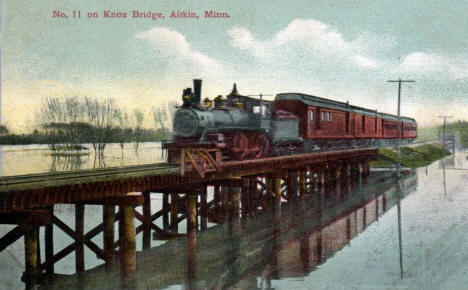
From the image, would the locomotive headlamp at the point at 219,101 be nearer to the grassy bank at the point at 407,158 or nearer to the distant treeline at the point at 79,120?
the distant treeline at the point at 79,120

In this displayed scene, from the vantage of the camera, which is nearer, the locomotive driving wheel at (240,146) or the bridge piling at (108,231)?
the bridge piling at (108,231)

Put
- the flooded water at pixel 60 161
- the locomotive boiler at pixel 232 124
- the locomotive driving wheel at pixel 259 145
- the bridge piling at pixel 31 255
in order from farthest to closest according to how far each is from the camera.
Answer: the flooded water at pixel 60 161
the locomotive driving wheel at pixel 259 145
the locomotive boiler at pixel 232 124
the bridge piling at pixel 31 255

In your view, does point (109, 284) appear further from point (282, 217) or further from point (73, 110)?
point (73, 110)

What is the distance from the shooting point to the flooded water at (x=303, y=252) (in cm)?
1239

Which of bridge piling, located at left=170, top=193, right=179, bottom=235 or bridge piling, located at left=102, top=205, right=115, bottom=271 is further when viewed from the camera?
bridge piling, located at left=170, top=193, right=179, bottom=235

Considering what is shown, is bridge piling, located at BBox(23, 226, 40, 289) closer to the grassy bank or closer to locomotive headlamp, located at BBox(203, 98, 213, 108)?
locomotive headlamp, located at BBox(203, 98, 213, 108)

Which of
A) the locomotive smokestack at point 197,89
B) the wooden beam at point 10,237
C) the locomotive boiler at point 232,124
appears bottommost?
the wooden beam at point 10,237

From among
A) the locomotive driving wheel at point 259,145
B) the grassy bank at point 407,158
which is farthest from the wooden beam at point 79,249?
the grassy bank at point 407,158

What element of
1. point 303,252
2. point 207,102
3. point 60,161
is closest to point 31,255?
point 303,252

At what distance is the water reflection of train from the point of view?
12.6 meters

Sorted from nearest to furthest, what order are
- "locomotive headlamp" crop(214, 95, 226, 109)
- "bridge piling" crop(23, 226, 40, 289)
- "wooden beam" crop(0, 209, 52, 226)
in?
1. "wooden beam" crop(0, 209, 52, 226)
2. "bridge piling" crop(23, 226, 40, 289)
3. "locomotive headlamp" crop(214, 95, 226, 109)

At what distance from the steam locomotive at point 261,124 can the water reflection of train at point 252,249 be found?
2.96m

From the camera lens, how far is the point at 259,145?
19.9 meters

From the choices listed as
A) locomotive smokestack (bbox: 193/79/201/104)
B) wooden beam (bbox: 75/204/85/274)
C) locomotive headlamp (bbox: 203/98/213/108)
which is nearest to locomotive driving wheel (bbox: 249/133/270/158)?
locomotive headlamp (bbox: 203/98/213/108)
